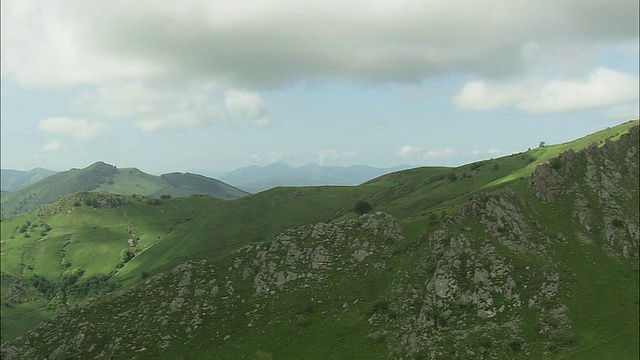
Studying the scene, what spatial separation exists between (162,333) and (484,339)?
60382mm

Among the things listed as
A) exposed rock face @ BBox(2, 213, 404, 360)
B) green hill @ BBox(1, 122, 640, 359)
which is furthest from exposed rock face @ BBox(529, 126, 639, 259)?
exposed rock face @ BBox(2, 213, 404, 360)

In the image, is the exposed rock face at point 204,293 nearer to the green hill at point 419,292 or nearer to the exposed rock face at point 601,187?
the green hill at point 419,292

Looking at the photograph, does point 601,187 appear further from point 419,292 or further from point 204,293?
point 204,293

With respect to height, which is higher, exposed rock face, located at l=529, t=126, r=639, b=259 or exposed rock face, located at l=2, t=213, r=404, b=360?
exposed rock face, located at l=529, t=126, r=639, b=259

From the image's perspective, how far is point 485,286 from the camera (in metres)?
68.4

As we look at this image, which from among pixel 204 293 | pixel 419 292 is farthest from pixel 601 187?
pixel 204 293

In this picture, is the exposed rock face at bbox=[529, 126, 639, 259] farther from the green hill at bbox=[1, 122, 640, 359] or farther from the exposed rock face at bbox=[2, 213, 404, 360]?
the exposed rock face at bbox=[2, 213, 404, 360]

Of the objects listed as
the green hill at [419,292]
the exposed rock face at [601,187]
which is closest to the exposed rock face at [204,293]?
the green hill at [419,292]

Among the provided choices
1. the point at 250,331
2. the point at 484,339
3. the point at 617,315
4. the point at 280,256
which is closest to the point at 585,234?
the point at 617,315

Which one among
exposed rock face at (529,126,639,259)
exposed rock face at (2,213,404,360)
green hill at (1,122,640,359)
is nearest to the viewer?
green hill at (1,122,640,359)

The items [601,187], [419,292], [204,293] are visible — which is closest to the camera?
[419,292]

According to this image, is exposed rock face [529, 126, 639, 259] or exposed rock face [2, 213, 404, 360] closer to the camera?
exposed rock face [2, 213, 404, 360]

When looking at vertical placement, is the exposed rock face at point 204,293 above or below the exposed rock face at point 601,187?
below

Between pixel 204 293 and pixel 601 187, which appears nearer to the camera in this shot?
pixel 204 293
